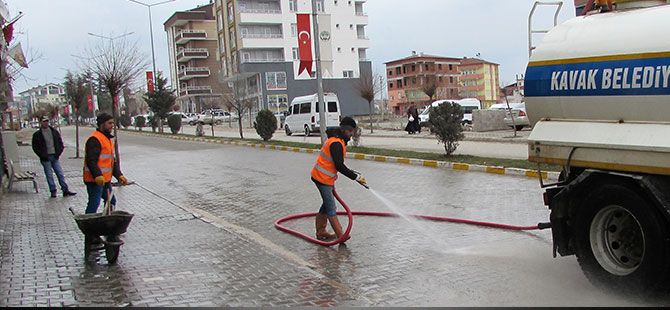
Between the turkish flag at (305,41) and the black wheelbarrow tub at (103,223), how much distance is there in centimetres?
1350

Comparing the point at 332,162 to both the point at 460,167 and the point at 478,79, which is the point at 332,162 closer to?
the point at 460,167

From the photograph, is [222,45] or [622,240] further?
[222,45]

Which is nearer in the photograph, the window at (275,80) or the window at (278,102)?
the window at (278,102)

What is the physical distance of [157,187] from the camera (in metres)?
12.7

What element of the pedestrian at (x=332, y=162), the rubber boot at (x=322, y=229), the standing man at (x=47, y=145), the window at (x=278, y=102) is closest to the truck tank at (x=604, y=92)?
the pedestrian at (x=332, y=162)

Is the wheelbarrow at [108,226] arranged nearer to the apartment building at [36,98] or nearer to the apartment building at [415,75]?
the apartment building at [36,98]

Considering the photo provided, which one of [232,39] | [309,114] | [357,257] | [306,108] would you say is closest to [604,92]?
[357,257]

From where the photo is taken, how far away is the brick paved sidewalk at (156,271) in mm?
4836

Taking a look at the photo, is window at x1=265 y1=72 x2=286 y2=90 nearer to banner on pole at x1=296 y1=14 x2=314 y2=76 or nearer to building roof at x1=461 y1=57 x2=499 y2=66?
banner on pole at x1=296 y1=14 x2=314 y2=76

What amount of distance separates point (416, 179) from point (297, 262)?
672cm

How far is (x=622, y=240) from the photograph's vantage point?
4.57 metres

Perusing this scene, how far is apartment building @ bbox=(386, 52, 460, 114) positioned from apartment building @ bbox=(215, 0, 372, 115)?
27.6 metres

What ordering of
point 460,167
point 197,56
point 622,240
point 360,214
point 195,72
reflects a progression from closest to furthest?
point 622,240 → point 360,214 → point 460,167 → point 197,56 → point 195,72

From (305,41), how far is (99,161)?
1306 centimetres
